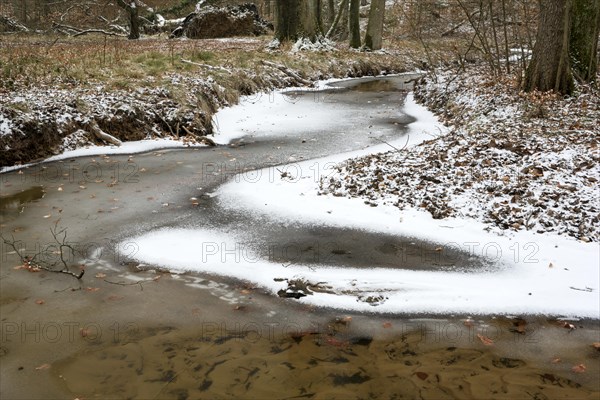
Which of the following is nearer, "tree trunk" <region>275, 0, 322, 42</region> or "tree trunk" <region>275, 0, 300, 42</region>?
"tree trunk" <region>275, 0, 322, 42</region>

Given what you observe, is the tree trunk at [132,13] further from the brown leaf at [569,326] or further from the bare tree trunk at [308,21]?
the brown leaf at [569,326]

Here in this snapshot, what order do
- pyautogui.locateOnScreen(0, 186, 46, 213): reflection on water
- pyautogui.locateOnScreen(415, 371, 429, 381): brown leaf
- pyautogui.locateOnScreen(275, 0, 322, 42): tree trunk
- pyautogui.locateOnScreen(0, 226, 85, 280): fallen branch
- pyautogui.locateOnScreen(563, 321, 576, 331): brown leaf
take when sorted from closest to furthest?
pyautogui.locateOnScreen(415, 371, 429, 381): brown leaf → pyautogui.locateOnScreen(563, 321, 576, 331): brown leaf → pyautogui.locateOnScreen(0, 226, 85, 280): fallen branch → pyautogui.locateOnScreen(0, 186, 46, 213): reflection on water → pyautogui.locateOnScreen(275, 0, 322, 42): tree trunk

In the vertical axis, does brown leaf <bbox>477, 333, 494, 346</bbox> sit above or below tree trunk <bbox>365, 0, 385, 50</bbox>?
below

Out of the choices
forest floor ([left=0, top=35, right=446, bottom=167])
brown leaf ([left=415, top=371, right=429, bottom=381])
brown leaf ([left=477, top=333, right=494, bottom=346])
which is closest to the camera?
brown leaf ([left=415, top=371, right=429, bottom=381])

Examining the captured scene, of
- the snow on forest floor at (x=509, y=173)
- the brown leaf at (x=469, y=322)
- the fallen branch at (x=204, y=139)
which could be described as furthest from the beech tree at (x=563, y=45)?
the brown leaf at (x=469, y=322)

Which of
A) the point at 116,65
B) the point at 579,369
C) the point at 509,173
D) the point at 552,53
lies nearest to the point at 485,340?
the point at 579,369

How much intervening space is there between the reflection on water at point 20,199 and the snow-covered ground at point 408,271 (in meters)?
2.54

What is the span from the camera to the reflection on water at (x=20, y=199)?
305 inches

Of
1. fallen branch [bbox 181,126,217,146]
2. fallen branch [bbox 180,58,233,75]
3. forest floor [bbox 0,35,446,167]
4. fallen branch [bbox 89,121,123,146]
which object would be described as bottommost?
fallen branch [bbox 181,126,217,146]

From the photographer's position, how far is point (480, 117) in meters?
10.9

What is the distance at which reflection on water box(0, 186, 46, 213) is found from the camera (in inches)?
305

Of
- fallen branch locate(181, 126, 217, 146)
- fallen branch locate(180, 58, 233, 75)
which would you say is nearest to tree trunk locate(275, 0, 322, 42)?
fallen branch locate(180, 58, 233, 75)

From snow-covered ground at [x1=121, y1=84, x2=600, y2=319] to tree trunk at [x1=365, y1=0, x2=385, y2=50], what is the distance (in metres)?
19.1

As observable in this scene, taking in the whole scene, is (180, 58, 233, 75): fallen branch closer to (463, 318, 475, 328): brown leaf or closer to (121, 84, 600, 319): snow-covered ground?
(121, 84, 600, 319): snow-covered ground
